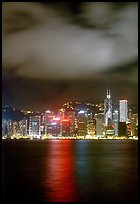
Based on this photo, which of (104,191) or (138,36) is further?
(104,191)

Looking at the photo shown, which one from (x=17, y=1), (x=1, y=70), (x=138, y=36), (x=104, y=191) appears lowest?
(x=104, y=191)

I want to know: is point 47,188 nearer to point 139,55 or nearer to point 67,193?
point 67,193

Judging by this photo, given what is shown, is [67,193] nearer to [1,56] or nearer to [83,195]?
[83,195]

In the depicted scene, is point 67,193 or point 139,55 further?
point 67,193

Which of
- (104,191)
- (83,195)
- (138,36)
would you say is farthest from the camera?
(104,191)

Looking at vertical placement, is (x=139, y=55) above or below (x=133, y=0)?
below

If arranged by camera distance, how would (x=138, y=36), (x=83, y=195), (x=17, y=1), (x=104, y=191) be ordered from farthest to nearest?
(x=104, y=191)
(x=83, y=195)
(x=138, y=36)
(x=17, y=1)

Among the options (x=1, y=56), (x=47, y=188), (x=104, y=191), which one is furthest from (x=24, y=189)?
(x=1, y=56)

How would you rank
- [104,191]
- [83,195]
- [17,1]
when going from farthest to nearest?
1. [104,191]
2. [83,195]
3. [17,1]

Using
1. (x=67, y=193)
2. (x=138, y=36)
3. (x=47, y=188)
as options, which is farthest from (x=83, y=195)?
(x=138, y=36)
